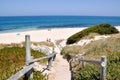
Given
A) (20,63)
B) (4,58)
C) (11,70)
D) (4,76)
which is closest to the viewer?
(4,76)

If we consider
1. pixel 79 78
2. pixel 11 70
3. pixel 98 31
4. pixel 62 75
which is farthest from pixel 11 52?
pixel 98 31

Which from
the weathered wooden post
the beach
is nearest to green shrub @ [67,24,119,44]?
the beach

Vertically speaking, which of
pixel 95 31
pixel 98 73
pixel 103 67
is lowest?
pixel 95 31

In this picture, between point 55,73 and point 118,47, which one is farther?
point 118,47

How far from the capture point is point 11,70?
836 centimetres

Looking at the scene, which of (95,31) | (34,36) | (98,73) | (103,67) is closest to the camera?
(103,67)

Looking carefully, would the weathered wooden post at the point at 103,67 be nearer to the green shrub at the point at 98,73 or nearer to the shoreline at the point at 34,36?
the green shrub at the point at 98,73

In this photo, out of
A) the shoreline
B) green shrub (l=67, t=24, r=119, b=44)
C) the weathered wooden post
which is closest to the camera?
the weathered wooden post

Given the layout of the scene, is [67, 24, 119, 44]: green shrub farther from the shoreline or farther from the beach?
the shoreline

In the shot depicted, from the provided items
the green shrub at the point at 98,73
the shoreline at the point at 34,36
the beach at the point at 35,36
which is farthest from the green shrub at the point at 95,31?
the green shrub at the point at 98,73

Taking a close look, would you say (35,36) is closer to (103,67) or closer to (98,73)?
(98,73)

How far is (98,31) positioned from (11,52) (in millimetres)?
16132

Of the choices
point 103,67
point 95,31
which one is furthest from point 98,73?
point 95,31

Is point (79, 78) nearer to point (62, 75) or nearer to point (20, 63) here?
point (62, 75)
